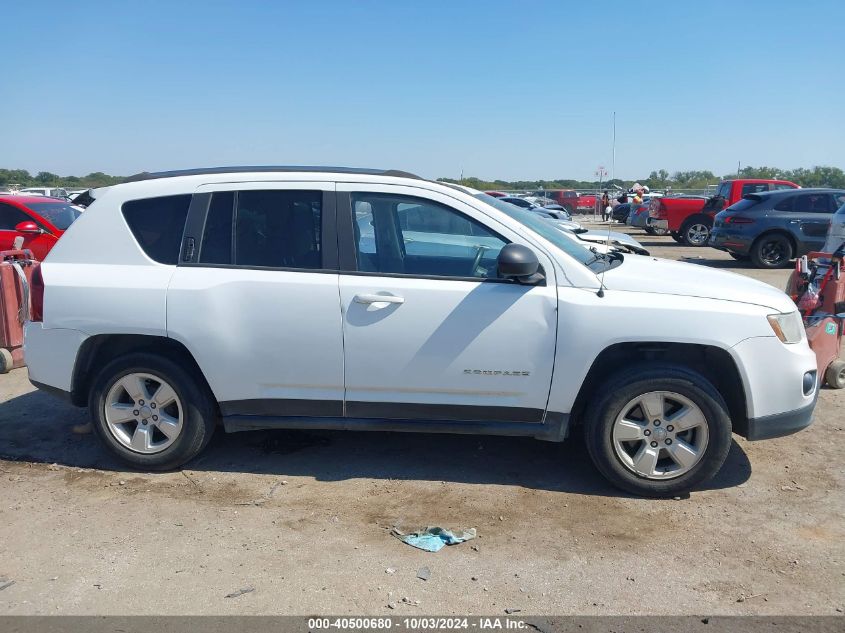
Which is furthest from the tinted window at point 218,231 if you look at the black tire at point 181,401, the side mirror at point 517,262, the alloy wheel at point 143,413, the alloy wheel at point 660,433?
the alloy wheel at point 660,433

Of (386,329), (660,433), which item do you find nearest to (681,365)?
(660,433)

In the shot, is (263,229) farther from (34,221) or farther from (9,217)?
(9,217)

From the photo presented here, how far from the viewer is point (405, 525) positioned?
157 inches

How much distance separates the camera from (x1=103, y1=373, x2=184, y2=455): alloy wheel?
4.54 meters

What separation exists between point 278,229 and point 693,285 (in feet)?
8.18

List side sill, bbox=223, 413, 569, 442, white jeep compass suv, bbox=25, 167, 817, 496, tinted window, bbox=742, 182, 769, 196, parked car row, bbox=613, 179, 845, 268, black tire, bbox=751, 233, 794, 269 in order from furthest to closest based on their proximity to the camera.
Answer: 1. tinted window, bbox=742, 182, 769, 196
2. black tire, bbox=751, 233, 794, 269
3. parked car row, bbox=613, 179, 845, 268
4. side sill, bbox=223, 413, 569, 442
5. white jeep compass suv, bbox=25, 167, 817, 496

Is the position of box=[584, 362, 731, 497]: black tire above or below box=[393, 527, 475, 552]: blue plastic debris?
A: above

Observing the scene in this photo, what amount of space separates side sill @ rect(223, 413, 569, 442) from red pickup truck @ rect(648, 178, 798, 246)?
18.0m

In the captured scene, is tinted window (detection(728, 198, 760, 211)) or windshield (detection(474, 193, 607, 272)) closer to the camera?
windshield (detection(474, 193, 607, 272))

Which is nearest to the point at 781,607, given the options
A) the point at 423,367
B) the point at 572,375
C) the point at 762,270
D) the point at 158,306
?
the point at 572,375

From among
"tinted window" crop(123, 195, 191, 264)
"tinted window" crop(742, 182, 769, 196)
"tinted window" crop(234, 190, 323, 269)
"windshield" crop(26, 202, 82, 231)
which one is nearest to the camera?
"tinted window" crop(234, 190, 323, 269)

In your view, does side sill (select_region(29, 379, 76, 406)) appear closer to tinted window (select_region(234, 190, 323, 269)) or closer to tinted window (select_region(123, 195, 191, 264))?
tinted window (select_region(123, 195, 191, 264))

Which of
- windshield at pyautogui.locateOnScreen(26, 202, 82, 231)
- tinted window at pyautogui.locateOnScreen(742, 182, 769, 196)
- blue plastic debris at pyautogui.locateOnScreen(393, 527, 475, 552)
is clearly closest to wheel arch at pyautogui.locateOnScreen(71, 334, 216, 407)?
blue plastic debris at pyautogui.locateOnScreen(393, 527, 475, 552)

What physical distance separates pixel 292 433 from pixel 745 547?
9.94ft
